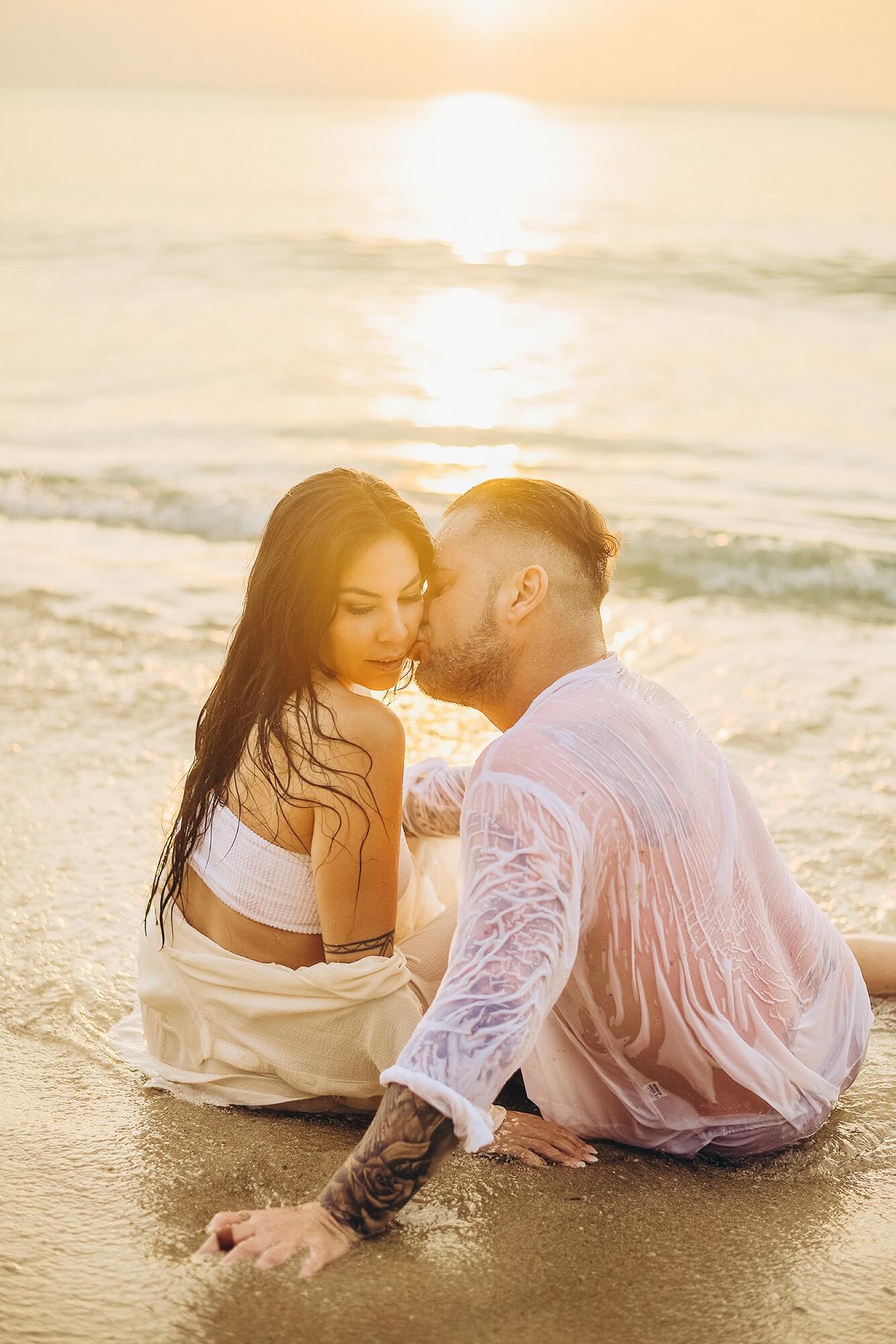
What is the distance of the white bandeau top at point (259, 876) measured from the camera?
327cm

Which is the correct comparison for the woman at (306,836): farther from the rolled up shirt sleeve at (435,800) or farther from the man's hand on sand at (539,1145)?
the rolled up shirt sleeve at (435,800)

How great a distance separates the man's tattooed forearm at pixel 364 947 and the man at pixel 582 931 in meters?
0.47

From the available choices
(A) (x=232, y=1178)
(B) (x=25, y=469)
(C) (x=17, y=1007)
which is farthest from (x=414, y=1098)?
(B) (x=25, y=469)

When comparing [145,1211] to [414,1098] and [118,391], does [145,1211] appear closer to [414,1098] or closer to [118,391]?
[414,1098]

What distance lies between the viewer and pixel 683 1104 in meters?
3.02

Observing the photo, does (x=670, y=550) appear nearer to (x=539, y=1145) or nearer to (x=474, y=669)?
(x=474, y=669)

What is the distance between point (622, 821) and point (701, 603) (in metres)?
6.47

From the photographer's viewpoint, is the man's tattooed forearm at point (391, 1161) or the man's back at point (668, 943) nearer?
the man's tattooed forearm at point (391, 1161)

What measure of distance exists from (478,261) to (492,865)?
2481cm

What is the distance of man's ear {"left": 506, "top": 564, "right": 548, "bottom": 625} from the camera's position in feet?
9.96

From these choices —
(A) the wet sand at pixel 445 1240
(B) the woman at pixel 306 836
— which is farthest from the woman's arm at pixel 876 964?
(B) the woman at pixel 306 836

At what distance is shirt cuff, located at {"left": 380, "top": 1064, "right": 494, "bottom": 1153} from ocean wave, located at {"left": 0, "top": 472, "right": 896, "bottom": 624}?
6.30m

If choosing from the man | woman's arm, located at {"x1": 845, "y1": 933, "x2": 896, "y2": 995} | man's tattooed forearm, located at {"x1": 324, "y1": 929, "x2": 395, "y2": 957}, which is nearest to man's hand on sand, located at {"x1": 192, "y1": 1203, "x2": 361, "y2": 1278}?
the man

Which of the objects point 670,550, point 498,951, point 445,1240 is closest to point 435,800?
point 445,1240
